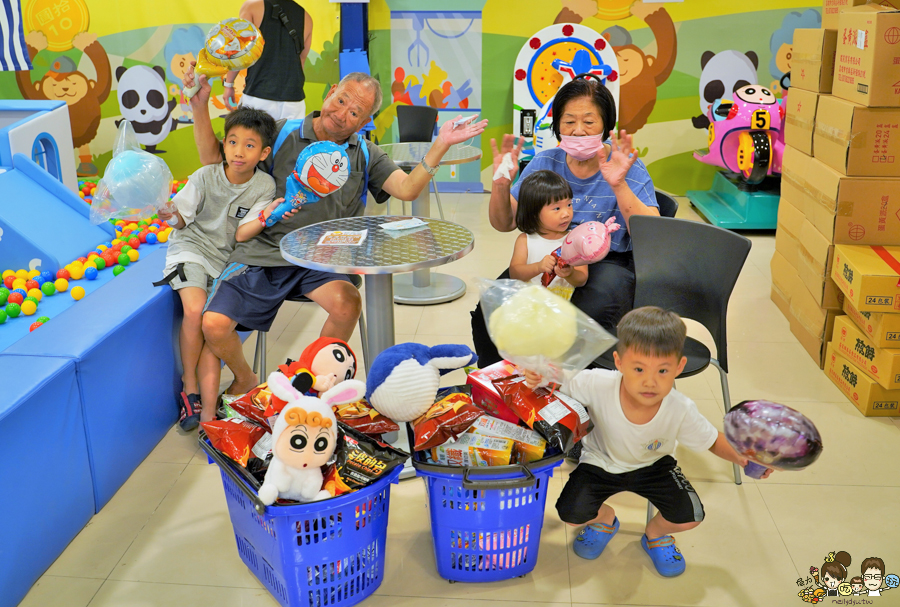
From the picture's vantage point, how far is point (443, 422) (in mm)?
1980

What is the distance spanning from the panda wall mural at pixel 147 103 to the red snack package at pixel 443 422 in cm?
539

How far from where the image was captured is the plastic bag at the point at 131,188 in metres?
2.64

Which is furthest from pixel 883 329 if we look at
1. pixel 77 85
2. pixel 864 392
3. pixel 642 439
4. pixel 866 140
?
pixel 77 85

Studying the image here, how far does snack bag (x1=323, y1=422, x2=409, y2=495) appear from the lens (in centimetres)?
190

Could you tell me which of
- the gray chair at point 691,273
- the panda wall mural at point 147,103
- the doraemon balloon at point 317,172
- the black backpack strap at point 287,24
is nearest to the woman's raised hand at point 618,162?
the gray chair at point 691,273

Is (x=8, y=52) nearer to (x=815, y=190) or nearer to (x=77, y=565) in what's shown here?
(x=77, y=565)

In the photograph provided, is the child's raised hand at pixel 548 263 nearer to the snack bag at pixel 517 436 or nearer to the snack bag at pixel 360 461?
the snack bag at pixel 517 436

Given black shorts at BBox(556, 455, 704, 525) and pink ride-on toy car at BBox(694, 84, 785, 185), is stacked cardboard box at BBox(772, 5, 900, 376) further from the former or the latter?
black shorts at BBox(556, 455, 704, 525)

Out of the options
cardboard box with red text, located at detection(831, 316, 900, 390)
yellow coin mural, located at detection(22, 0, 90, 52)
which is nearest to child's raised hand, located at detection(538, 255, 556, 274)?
cardboard box with red text, located at detection(831, 316, 900, 390)

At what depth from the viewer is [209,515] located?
2.43 m

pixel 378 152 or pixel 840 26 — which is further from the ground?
pixel 840 26

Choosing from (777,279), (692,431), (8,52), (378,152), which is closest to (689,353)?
(692,431)

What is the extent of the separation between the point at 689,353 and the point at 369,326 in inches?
42.2

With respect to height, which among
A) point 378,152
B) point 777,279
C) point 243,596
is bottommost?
point 243,596
